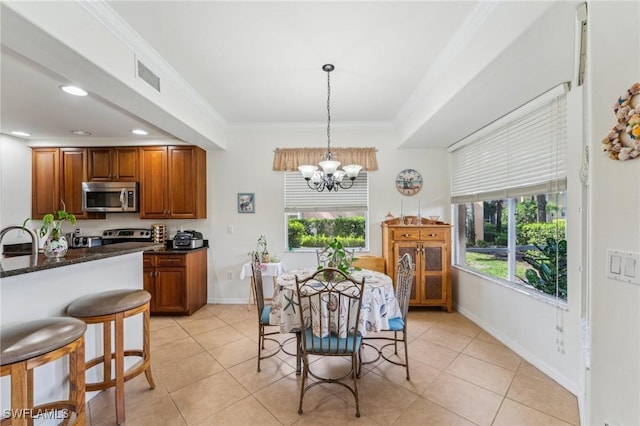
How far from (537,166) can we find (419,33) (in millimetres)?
1637

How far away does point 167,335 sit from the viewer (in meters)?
3.12

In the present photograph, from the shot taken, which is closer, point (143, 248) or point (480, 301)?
point (143, 248)

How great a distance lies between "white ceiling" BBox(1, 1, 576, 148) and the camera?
5.81 ft

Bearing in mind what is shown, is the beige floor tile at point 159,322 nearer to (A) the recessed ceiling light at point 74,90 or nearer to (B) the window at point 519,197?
(A) the recessed ceiling light at point 74,90

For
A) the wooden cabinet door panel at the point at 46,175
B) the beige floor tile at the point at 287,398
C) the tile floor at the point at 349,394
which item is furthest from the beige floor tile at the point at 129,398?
the wooden cabinet door panel at the point at 46,175

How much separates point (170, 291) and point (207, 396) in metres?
2.03

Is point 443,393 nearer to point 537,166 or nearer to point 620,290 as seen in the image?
point 620,290

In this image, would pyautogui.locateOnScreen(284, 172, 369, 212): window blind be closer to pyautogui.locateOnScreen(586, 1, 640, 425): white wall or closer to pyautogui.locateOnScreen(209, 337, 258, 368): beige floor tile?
pyautogui.locateOnScreen(209, 337, 258, 368): beige floor tile

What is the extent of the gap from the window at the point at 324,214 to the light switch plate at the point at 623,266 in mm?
3198

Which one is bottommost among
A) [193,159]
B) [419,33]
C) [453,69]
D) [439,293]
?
[439,293]

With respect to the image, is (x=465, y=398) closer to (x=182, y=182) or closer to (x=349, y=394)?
(x=349, y=394)

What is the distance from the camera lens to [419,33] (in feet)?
6.78

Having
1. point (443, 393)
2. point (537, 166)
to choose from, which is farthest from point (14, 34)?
point (537, 166)

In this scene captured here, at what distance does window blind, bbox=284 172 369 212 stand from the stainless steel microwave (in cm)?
226
